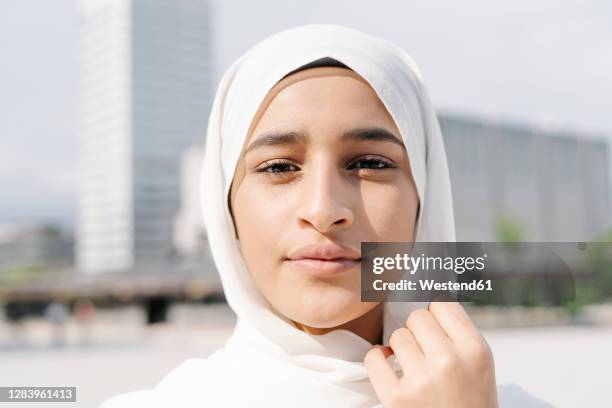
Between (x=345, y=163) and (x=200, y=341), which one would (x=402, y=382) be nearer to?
(x=345, y=163)

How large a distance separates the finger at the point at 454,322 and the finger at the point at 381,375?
Result: 0.42ft

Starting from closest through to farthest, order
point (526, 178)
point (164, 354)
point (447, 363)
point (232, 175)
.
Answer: point (447, 363) → point (232, 175) → point (164, 354) → point (526, 178)

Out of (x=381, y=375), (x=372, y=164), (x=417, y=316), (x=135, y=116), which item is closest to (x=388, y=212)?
(x=372, y=164)

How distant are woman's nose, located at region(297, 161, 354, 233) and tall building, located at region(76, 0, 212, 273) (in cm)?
7695

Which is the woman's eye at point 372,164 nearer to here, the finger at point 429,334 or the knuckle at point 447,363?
the finger at point 429,334

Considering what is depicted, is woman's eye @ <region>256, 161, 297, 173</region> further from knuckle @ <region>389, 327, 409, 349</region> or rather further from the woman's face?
knuckle @ <region>389, 327, 409, 349</region>

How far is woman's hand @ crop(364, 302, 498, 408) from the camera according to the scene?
1.13m

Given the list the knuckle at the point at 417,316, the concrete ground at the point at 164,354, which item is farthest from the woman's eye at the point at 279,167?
the concrete ground at the point at 164,354

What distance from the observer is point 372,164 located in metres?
1.37

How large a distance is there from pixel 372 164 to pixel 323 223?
0.20 meters

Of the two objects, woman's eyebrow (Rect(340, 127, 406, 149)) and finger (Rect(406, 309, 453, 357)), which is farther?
woman's eyebrow (Rect(340, 127, 406, 149))

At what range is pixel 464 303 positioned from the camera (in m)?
1.40

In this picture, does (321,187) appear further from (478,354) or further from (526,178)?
(526,178)

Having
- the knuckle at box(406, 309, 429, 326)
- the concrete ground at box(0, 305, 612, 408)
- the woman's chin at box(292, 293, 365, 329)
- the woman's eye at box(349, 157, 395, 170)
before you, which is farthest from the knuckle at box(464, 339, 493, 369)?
the concrete ground at box(0, 305, 612, 408)
